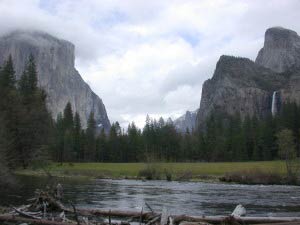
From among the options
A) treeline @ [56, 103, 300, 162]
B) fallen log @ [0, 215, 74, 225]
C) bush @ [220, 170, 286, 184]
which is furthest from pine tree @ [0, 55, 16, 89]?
fallen log @ [0, 215, 74, 225]

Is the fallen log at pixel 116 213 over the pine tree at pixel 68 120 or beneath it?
beneath

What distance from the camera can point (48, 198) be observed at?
22.3 meters

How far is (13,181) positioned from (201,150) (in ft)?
319

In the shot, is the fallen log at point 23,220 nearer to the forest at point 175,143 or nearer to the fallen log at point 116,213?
the fallen log at point 116,213

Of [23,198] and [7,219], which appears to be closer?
[7,219]

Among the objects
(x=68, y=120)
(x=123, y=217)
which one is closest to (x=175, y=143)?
(x=68, y=120)

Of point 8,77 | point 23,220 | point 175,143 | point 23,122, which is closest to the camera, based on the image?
point 23,220

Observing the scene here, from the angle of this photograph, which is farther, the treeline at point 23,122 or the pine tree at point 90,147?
the pine tree at point 90,147

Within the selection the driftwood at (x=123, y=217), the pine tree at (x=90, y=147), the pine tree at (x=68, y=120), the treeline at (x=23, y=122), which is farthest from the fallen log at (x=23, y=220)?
the pine tree at (x=68, y=120)

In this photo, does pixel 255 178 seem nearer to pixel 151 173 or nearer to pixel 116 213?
pixel 151 173

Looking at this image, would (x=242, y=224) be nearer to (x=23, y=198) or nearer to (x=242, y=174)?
(x=23, y=198)

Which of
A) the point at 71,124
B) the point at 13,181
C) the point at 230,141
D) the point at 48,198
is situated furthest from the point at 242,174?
the point at 71,124

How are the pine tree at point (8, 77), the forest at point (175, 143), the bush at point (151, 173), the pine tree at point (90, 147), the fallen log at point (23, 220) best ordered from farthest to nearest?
the pine tree at point (90, 147)
the forest at point (175, 143)
the pine tree at point (8, 77)
the bush at point (151, 173)
the fallen log at point (23, 220)


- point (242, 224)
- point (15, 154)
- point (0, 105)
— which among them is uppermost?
point (0, 105)
